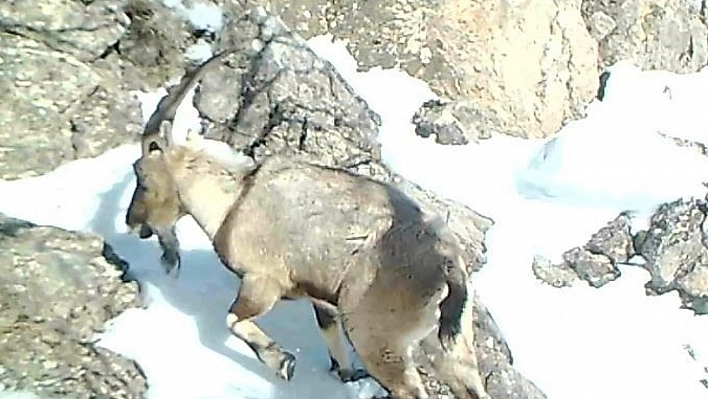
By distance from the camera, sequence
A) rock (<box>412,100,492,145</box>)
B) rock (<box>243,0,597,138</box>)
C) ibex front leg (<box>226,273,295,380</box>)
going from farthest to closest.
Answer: rock (<box>243,0,597,138</box>), rock (<box>412,100,492,145</box>), ibex front leg (<box>226,273,295,380</box>)

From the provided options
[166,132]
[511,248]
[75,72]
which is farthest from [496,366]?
[75,72]

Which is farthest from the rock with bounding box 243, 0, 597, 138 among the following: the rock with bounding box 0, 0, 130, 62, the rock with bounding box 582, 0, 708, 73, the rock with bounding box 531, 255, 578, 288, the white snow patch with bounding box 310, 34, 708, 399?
the rock with bounding box 531, 255, 578, 288

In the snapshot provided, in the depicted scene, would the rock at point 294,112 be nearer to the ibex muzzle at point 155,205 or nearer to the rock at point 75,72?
the rock at point 75,72

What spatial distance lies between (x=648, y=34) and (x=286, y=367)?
23.0ft

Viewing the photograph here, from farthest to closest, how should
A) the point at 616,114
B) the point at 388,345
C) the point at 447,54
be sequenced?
1. the point at 616,114
2. the point at 447,54
3. the point at 388,345

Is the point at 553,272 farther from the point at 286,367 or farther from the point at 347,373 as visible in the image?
the point at 286,367

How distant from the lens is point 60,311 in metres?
6.71

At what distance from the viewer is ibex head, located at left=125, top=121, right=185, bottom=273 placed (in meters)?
6.79

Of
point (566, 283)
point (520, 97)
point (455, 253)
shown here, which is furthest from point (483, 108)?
point (455, 253)

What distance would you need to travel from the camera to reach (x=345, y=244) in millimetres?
6285

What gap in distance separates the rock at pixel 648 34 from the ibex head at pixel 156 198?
6.12 meters

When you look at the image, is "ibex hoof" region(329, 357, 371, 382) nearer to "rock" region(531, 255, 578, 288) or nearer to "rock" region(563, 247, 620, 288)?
"rock" region(531, 255, 578, 288)

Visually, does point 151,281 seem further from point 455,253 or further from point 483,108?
point 483,108

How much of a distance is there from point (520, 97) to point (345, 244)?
4715 millimetres
